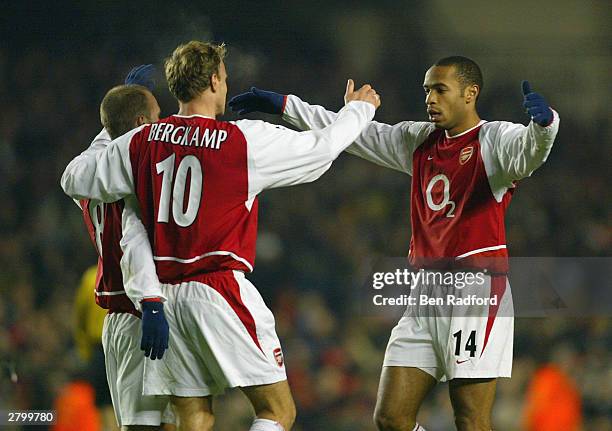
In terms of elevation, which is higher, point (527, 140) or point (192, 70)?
point (192, 70)

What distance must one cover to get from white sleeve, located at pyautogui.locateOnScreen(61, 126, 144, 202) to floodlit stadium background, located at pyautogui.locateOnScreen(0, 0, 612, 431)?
193 cm

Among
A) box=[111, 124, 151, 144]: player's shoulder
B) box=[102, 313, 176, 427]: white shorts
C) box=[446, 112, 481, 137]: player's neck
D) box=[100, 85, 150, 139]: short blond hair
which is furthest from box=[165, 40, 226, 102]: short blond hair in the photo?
box=[446, 112, 481, 137]: player's neck

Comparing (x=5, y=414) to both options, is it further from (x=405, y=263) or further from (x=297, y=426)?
(x=405, y=263)

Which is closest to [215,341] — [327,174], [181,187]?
[181,187]

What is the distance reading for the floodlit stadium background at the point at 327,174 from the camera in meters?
4.87

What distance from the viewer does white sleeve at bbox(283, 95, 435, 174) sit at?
3.33 metres

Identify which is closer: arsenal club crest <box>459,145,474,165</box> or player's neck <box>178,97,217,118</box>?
player's neck <box>178,97,217,118</box>

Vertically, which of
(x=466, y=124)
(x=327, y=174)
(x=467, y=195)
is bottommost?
(x=467, y=195)

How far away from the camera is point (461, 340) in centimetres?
307

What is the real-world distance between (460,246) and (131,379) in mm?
1051

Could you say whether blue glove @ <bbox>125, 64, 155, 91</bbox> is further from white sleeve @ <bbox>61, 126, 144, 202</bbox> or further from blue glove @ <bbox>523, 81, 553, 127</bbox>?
blue glove @ <bbox>523, 81, 553, 127</bbox>

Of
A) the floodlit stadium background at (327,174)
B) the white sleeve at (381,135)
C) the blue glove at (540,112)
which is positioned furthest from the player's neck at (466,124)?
the floodlit stadium background at (327,174)

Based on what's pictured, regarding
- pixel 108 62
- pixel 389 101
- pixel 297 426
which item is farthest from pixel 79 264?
pixel 389 101
